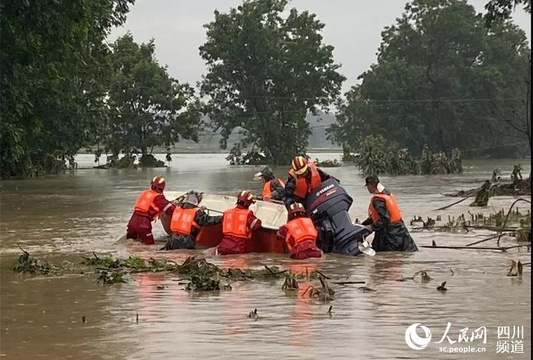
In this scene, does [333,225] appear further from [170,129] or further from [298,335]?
[170,129]

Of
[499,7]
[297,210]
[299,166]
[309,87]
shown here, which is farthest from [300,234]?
[309,87]

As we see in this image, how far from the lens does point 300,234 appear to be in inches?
584

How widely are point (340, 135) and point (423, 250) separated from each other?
8238 cm

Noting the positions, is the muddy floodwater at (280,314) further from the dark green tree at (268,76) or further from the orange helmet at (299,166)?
the dark green tree at (268,76)

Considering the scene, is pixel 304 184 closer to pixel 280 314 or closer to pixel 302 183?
pixel 302 183

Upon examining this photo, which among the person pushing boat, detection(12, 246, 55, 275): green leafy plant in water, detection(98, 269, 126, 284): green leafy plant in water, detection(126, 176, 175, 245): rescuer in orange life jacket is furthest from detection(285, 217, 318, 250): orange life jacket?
detection(12, 246, 55, 275): green leafy plant in water

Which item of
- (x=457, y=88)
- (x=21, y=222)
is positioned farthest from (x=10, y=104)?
(x=457, y=88)

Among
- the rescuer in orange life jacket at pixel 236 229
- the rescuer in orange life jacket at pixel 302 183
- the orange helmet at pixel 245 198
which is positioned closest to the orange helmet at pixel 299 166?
the rescuer in orange life jacket at pixel 302 183

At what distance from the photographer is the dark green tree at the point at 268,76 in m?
80.8

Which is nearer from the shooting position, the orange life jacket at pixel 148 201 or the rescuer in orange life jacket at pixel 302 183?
the rescuer in orange life jacket at pixel 302 183

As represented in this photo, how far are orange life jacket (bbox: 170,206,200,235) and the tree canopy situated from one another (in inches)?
2715

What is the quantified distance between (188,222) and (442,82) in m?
71.3

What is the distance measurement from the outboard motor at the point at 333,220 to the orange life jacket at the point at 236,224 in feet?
3.63

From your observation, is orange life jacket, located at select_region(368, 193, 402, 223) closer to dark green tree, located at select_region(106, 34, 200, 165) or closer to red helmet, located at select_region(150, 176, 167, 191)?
red helmet, located at select_region(150, 176, 167, 191)
